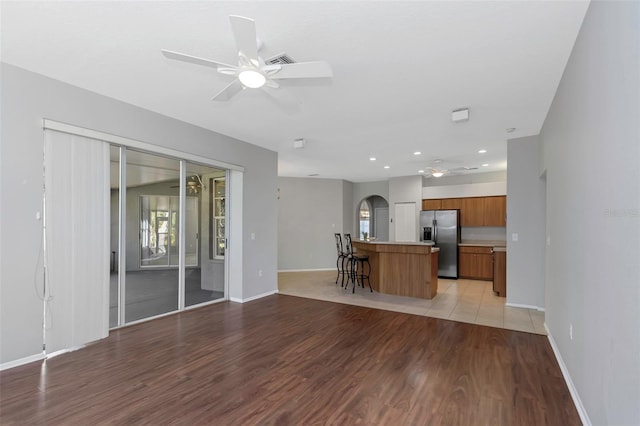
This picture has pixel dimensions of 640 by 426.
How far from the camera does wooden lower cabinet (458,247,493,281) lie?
715 centimetres

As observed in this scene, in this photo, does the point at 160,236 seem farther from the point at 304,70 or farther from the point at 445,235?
the point at 445,235

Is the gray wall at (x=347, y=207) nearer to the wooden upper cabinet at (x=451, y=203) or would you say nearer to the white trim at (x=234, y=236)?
the wooden upper cabinet at (x=451, y=203)

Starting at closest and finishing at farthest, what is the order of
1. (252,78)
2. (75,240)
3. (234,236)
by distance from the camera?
(252,78) → (75,240) → (234,236)

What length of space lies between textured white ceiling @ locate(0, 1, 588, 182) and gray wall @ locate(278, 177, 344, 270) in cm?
458

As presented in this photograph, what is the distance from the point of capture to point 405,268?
5574 mm

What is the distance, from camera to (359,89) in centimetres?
314

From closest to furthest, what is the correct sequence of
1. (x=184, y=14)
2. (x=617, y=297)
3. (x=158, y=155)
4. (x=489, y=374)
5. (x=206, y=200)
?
(x=617, y=297) < (x=184, y=14) < (x=489, y=374) < (x=158, y=155) < (x=206, y=200)

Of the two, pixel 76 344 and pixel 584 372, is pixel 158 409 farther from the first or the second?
pixel 584 372

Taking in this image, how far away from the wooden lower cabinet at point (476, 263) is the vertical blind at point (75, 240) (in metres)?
7.38

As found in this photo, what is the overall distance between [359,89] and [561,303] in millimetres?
2925

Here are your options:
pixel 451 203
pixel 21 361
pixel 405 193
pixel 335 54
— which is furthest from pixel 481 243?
pixel 21 361

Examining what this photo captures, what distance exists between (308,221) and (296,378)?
6.54 metres

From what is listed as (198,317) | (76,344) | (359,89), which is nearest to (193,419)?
(76,344)

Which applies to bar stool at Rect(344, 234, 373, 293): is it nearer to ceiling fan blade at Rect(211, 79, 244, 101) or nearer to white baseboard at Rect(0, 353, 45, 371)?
ceiling fan blade at Rect(211, 79, 244, 101)
